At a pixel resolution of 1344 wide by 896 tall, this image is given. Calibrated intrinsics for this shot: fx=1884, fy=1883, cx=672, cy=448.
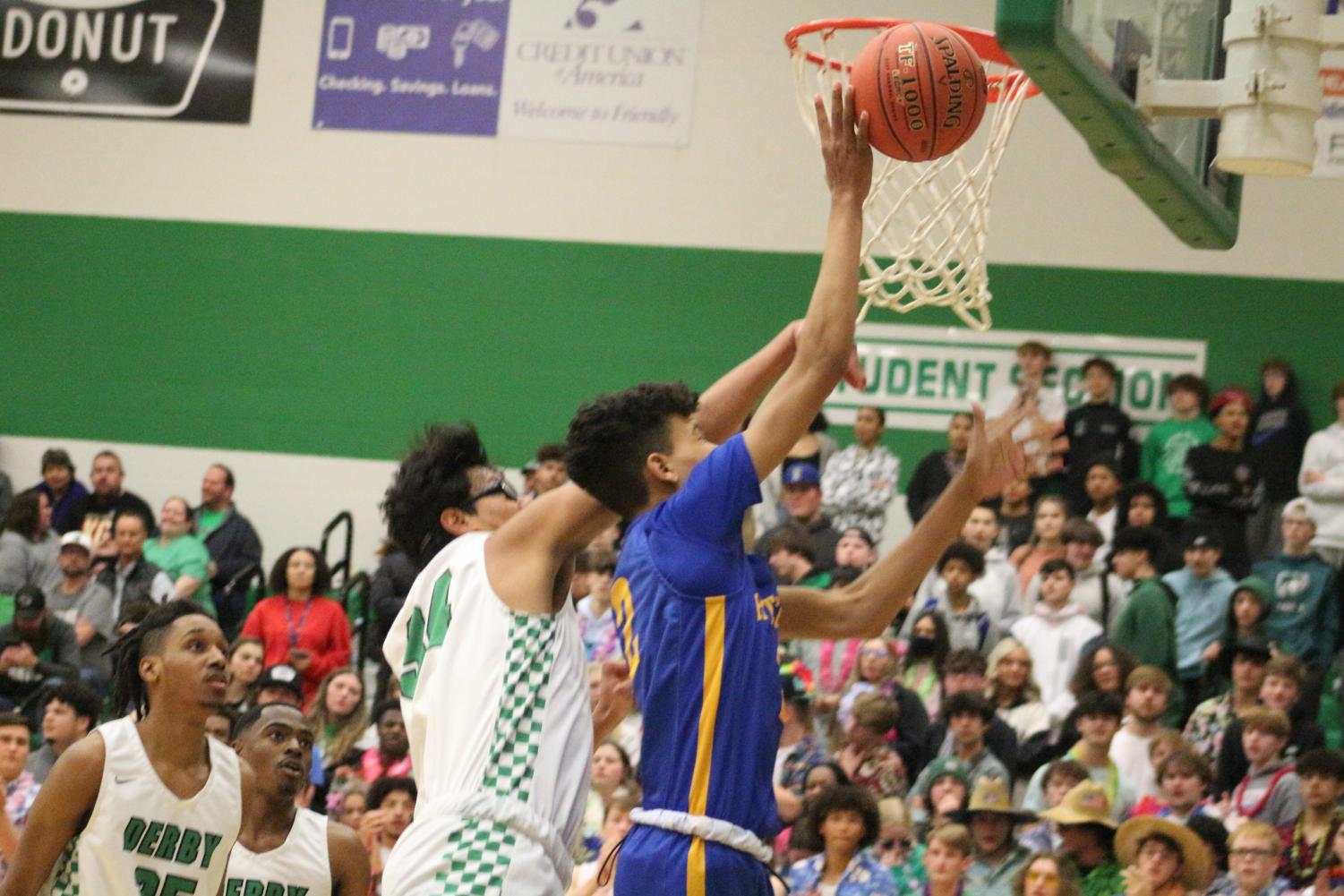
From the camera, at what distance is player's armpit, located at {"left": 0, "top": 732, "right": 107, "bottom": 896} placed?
491 centimetres

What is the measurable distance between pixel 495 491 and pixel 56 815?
1504mm

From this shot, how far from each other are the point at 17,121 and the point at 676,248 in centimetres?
580

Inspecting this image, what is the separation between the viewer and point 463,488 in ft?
15.2

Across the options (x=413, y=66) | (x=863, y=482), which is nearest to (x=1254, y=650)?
(x=863, y=482)

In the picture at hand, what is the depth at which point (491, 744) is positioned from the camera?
13.7ft

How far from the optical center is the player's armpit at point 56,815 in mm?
4914

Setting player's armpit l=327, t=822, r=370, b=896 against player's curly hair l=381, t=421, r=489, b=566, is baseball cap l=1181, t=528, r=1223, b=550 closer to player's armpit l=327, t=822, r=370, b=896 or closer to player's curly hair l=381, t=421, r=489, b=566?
player's armpit l=327, t=822, r=370, b=896

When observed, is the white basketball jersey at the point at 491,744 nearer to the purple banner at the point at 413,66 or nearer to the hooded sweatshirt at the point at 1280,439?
the hooded sweatshirt at the point at 1280,439

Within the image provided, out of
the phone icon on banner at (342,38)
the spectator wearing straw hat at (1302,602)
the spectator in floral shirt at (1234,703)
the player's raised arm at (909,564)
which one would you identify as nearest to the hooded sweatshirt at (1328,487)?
the spectator wearing straw hat at (1302,602)

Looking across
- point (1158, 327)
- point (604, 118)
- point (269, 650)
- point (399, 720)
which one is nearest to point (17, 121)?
point (604, 118)

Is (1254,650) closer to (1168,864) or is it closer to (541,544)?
(1168,864)

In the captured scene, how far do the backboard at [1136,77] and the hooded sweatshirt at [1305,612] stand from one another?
601 cm

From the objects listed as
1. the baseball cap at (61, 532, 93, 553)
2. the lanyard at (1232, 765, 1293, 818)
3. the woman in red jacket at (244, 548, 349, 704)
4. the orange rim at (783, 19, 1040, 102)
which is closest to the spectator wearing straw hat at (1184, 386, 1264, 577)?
the lanyard at (1232, 765, 1293, 818)

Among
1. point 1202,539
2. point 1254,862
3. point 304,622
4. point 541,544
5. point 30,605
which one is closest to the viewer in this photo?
point 541,544
